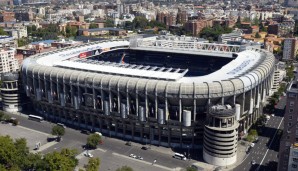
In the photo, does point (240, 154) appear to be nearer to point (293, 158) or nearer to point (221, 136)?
point (221, 136)

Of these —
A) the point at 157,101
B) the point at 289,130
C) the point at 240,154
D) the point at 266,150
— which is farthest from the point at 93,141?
the point at 289,130

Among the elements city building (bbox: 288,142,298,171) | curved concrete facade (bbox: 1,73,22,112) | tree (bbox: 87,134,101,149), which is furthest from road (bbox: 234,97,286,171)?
curved concrete facade (bbox: 1,73,22,112)

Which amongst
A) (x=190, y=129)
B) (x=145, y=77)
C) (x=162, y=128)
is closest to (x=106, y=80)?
(x=145, y=77)

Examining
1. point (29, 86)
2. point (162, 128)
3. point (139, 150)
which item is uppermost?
point (29, 86)

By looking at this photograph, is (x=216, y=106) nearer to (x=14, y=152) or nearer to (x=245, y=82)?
(x=245, y=82)

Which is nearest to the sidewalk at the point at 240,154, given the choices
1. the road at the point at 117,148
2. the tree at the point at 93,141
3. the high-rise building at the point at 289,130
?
the road at the point at 117,148

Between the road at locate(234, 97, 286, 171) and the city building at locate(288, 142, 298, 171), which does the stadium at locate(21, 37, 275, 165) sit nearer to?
the road at locate(234, 97, 286, 171)
